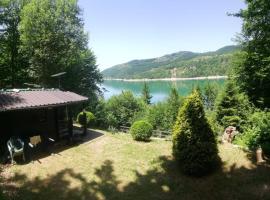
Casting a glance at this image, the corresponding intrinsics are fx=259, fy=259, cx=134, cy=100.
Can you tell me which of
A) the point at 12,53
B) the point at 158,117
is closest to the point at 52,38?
the point at 12,53

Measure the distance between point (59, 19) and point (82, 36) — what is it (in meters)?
3.26

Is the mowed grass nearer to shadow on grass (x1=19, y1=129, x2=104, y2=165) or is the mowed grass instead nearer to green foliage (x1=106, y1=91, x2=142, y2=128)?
shadow on grass (x1=19, y1=129, x2=104, y2=165)

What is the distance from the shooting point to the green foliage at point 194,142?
11609 millimetres

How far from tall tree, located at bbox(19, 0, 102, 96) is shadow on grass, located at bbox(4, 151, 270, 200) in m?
18.9

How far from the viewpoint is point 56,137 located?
1794 cm

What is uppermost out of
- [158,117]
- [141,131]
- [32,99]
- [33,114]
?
[32,99]

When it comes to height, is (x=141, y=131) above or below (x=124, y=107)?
above

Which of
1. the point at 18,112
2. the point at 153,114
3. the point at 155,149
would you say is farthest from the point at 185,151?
the point at 153,114

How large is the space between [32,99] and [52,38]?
1414 cm

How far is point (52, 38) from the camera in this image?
28.2 metres

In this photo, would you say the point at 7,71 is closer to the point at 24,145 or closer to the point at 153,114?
the point at 24,145

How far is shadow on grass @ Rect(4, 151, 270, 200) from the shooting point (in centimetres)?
1010

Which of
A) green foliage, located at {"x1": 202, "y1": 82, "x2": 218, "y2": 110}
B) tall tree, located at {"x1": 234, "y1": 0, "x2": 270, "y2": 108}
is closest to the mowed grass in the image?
tall tree, located at {"x1": 234, "y1": 0, "x2": 270, "y2": 108}

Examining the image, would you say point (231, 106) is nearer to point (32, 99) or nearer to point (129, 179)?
point (129, 179)
